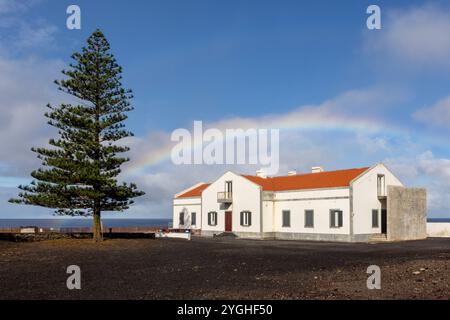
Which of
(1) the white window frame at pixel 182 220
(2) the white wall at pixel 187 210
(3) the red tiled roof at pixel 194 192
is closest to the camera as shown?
(2) the white wall at pixel 187 210

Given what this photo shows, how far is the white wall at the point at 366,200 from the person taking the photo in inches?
1433

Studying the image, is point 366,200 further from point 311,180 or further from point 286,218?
point 286,218

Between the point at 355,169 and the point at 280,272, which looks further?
the point at 355,169

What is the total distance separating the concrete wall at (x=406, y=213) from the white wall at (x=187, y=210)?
1892 cm

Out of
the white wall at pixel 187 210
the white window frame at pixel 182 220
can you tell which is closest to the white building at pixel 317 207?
the white wall at pixel 187 210

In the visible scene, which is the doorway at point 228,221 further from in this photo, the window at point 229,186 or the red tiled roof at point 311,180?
the red tiled roof at point 311,180

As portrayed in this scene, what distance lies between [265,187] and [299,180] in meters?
3.13

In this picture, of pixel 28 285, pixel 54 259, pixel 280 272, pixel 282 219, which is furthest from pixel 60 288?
pixel 282 219

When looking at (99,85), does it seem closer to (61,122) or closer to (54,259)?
(61,122)

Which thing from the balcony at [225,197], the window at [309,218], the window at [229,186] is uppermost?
the window at [229,186]

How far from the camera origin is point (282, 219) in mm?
41031

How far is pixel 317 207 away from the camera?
125ft

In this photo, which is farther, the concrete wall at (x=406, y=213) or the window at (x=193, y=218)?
the window at (x=193, y=218)

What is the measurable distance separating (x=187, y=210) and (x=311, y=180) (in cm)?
1538
